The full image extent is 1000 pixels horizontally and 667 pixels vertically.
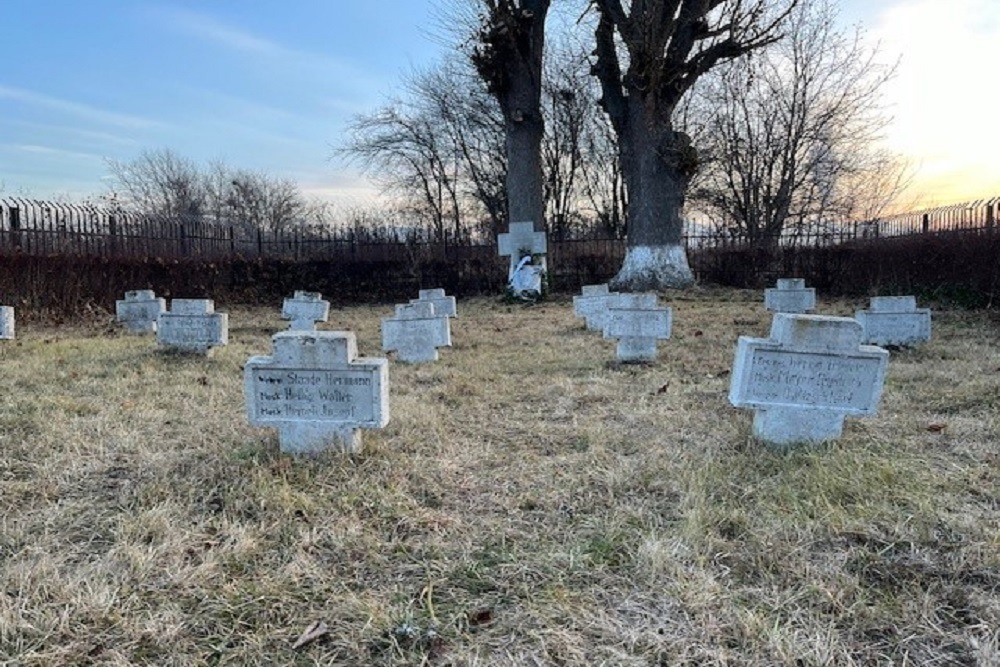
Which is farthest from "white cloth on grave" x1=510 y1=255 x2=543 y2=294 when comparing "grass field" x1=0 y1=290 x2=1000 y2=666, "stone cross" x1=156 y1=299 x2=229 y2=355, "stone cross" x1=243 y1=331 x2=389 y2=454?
"stone cross" x1=243 y1=331 x2=389 y2=454

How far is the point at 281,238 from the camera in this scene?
1777 cm

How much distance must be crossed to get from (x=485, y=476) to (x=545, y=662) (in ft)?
4.58

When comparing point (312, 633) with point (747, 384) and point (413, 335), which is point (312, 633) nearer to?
point (747, 384)

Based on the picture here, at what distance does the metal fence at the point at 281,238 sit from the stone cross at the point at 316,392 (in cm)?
1064

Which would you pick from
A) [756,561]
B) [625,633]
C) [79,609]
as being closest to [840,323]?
[756,561]

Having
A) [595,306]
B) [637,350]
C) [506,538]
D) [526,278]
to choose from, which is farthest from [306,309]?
[506,538]

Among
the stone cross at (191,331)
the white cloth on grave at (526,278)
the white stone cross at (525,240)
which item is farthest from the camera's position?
the white stone cross at (525,240)

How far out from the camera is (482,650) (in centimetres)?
177

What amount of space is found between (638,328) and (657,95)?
9.54 m

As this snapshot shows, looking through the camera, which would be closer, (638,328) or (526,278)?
(638,328)

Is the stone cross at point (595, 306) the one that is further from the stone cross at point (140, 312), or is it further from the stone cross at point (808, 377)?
the stone cross at point (140, 312)

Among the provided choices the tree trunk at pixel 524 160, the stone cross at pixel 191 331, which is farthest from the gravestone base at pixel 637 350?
the tree trunk at pixel 524 160

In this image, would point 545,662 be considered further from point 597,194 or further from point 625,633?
point 597,194

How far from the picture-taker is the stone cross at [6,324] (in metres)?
8.54
